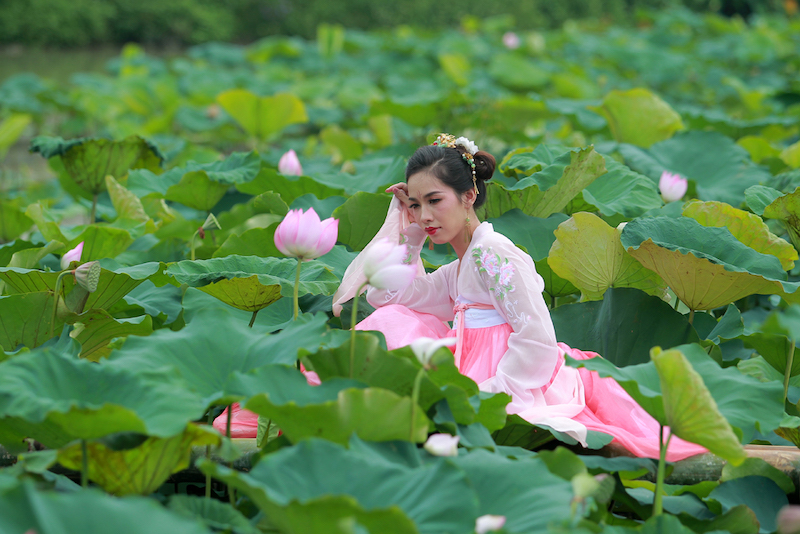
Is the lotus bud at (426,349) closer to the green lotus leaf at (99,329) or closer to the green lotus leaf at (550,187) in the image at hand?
the green lotus leaf at (99,329)

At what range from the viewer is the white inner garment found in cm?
155

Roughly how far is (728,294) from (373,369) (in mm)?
790

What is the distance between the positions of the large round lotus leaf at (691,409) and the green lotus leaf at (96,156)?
1974mm

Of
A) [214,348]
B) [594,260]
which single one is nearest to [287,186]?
[594,260]

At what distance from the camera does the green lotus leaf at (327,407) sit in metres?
1.05

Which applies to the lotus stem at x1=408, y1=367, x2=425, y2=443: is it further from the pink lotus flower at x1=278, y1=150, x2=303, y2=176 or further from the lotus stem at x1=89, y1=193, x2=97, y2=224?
the lotus stem at x1=89, y1=193, x2=97, y2=224

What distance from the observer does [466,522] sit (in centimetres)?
95

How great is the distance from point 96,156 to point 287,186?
68cm

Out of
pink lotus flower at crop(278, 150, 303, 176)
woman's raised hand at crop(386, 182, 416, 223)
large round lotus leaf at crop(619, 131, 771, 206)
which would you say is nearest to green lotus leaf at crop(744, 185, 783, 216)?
large round lotus leaf at crop(619, 131, 771, 206)

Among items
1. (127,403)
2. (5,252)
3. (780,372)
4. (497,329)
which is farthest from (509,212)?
(5,252)

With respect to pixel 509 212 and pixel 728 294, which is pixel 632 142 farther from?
pixel 728 294

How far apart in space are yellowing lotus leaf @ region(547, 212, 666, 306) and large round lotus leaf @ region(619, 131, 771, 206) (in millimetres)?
811

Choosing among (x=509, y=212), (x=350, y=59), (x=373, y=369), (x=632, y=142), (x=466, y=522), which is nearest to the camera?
(x=466, y=522)

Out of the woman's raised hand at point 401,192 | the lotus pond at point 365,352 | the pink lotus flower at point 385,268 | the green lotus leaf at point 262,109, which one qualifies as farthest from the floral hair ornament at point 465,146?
the green lotus leaf at point 262,109
